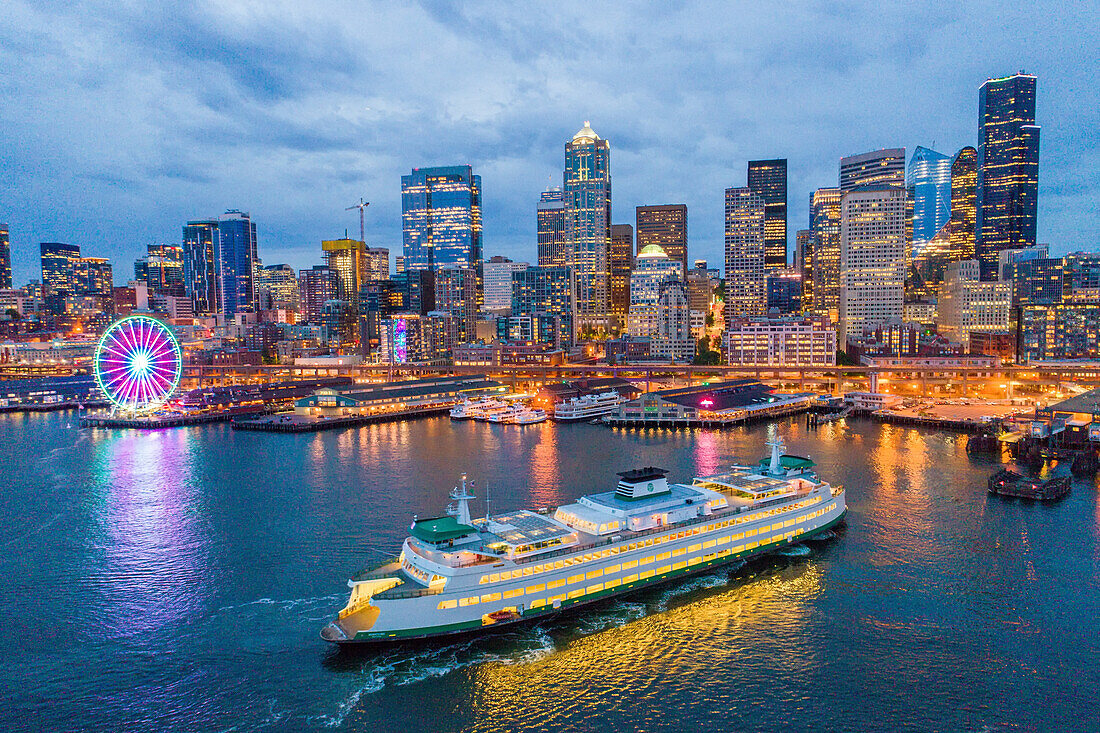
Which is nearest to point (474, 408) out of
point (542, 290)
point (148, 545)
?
A: point (148, 545)

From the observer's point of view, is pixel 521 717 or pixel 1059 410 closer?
pixel 521 717

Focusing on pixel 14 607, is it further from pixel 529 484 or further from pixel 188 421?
pixel 188 421

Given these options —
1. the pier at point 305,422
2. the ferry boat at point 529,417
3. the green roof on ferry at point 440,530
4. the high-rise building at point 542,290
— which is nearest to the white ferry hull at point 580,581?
the green roof on ferry at point 440,530

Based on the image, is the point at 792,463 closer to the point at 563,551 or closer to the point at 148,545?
the point at 563,551

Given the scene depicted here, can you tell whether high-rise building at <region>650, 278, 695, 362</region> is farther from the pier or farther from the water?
the water

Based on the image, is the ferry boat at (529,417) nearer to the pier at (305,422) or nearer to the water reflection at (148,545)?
the pier at (305,422)

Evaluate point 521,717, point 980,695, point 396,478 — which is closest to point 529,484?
point 396,478

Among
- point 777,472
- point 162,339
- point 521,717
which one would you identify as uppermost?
point 162,339

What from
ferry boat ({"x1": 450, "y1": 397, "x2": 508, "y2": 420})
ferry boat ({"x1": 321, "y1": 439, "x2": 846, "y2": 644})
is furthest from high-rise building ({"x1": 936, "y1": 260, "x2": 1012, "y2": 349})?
ferry boat ({"x1": 321, "y1": 439, "x2": 846, "y2": 644})
